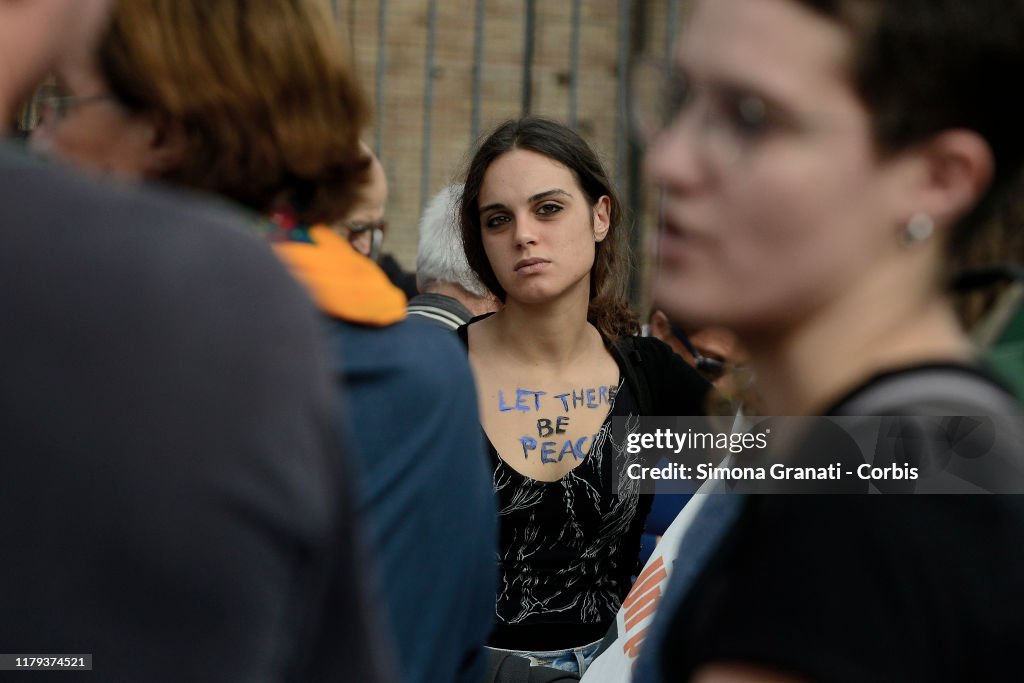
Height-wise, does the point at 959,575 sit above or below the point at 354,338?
below

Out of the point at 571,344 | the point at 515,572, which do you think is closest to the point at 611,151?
the point at 571,344

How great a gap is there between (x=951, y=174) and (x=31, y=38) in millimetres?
690

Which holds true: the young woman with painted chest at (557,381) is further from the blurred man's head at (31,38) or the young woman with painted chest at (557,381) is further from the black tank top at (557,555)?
the blurred man's head at (31,38)

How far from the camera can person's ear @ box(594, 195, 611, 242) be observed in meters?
3.32

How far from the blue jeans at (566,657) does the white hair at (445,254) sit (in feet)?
4.38

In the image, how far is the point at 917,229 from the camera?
896mm

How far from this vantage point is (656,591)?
1.74 metres

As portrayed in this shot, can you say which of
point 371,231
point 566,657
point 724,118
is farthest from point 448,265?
point 724,118

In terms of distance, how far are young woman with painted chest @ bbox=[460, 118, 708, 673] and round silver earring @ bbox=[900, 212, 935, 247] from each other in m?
1.94

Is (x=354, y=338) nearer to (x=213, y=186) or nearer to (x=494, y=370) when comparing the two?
(x=213, y=186)

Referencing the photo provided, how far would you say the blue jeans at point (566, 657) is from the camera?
8.79 ft

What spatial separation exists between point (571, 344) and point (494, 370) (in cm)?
24

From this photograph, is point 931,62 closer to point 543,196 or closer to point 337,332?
point 337,332
